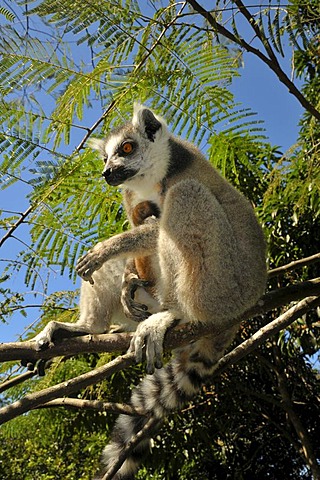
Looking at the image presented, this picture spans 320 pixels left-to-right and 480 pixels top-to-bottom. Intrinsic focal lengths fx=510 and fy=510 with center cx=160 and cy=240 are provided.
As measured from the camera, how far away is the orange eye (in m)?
3.50

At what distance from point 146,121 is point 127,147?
0.82 ft

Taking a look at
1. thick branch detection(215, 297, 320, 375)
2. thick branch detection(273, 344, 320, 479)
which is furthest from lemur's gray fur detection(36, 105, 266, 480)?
thick branch detection(273, 344, 320, 479)

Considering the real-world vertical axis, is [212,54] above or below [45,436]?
above

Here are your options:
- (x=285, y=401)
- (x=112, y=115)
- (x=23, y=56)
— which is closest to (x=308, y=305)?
(x=112, y=115)

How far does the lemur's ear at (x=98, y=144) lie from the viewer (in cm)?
336

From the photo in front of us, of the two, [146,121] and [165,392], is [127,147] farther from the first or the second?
[165,392]

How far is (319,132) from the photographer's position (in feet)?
16.6

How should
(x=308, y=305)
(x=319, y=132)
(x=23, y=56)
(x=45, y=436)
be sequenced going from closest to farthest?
(x=23, y=56) → (x=308, y=305) → (x=319, y=132) → (x=45, y=436)

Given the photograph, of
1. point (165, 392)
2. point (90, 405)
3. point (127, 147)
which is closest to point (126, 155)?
point (127, 147)

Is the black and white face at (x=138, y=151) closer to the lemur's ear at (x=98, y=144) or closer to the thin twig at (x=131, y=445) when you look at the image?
the lemur's ear at (x=98, y=144)

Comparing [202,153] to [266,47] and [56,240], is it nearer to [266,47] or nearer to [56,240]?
[266,47]

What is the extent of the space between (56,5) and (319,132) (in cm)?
333

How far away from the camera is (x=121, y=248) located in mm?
3096

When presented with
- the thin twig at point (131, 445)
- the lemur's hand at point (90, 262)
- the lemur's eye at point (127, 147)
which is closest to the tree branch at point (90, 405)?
the thin twig at point (131, 445)
